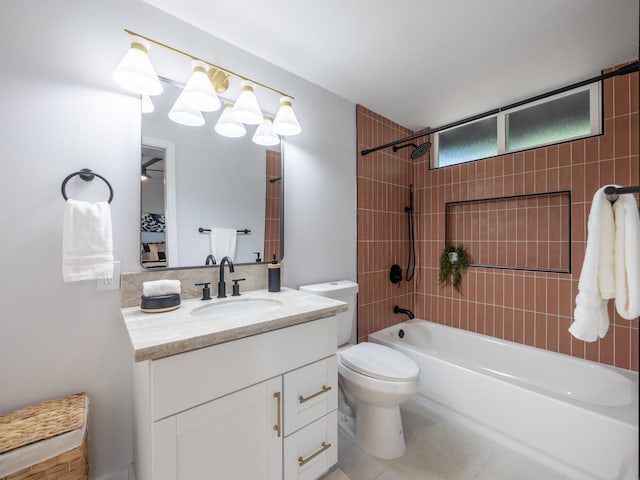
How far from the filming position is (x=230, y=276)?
1.69 metres

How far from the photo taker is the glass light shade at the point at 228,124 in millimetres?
1640

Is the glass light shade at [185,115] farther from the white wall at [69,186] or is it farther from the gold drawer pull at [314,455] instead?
the gold drawer pull at [314,455]

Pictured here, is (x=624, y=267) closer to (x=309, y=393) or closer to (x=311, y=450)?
(x=309, y=393)

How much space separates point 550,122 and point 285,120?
2.06 metres

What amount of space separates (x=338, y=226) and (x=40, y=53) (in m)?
1.81

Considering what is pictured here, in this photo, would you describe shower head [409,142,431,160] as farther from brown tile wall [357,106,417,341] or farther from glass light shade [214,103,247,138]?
glass light shade [214,103,247,138]

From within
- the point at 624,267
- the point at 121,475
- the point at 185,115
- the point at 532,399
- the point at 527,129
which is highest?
the point at 527,129

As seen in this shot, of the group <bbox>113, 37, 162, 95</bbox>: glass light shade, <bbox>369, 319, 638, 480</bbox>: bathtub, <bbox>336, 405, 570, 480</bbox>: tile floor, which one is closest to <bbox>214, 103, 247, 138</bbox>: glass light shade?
<bbox>113, 37, 162, 95</bbox>: glass light shade

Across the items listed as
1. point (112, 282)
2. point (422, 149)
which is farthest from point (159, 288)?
point (422, 149)

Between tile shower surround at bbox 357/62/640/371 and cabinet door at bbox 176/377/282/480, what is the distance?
1.30 meters

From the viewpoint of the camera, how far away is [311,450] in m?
1.35

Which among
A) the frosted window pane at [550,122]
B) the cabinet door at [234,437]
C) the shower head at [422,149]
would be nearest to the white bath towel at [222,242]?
the cabinet door at [234,437]

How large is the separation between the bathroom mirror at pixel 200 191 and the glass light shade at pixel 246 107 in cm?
16

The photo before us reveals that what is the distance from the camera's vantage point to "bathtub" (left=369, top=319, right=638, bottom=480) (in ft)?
4.69
